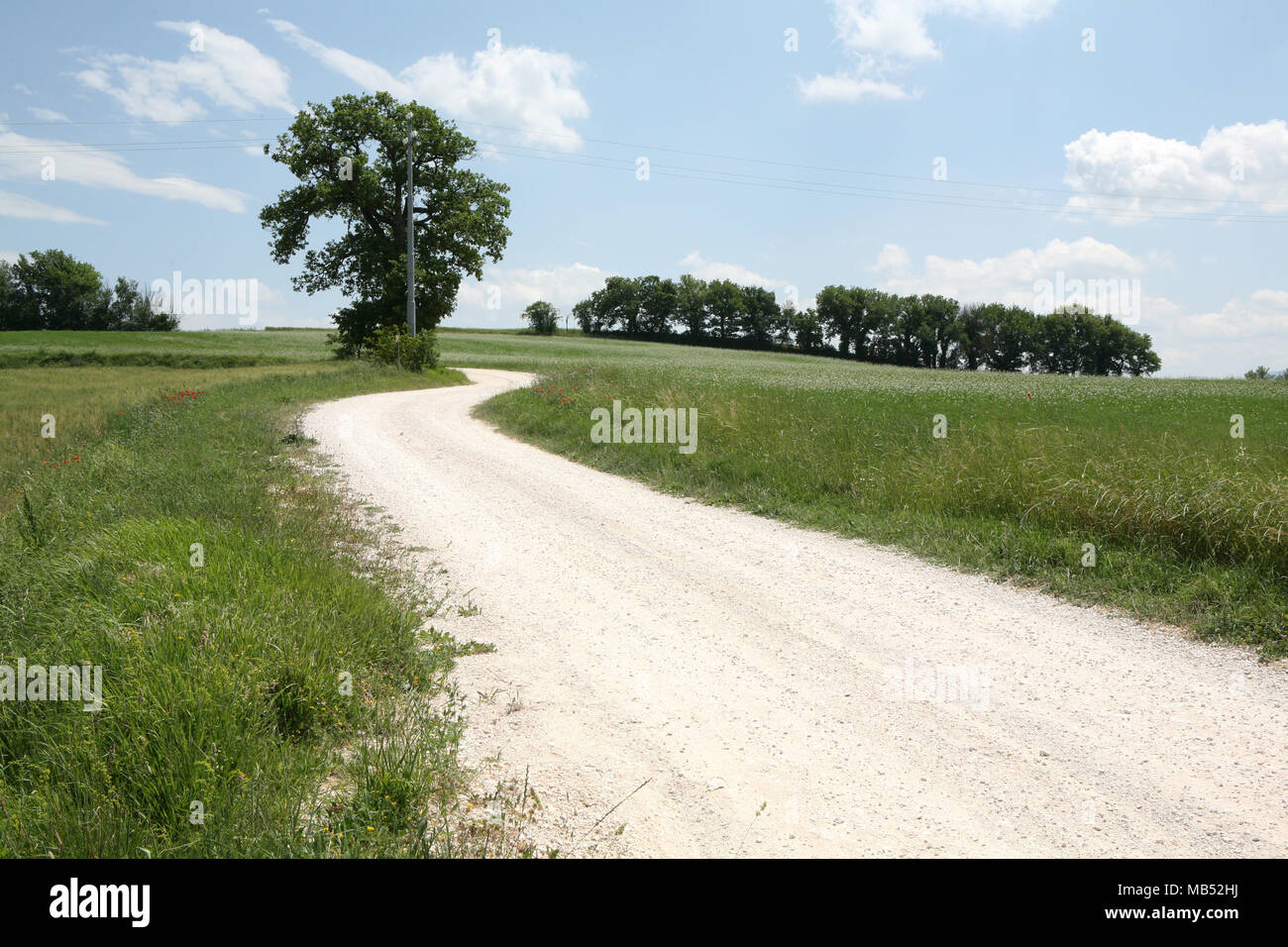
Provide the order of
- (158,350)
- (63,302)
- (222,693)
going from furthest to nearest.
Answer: (63,302)
(158,350)
(222,693)

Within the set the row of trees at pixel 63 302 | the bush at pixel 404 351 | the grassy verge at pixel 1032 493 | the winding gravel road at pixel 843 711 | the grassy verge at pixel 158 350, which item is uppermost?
the row of trees at pixel 63 302

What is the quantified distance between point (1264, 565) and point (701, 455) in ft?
27.0

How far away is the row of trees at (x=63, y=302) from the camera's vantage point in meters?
93.6

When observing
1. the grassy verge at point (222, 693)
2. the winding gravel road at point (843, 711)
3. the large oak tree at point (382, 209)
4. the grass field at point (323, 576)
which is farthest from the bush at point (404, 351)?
the winding gravel road at point (843, 711)

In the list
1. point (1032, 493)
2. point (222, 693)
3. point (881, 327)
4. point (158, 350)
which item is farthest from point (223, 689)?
point (881, 327)

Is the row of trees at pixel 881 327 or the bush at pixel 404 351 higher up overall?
the row of trees at pixel 881 327

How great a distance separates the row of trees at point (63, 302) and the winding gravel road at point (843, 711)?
107668 mm

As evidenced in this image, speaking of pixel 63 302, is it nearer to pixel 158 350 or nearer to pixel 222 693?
pixel 158 350

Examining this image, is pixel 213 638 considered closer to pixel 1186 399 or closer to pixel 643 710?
pixel 643 710

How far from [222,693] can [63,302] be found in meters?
118

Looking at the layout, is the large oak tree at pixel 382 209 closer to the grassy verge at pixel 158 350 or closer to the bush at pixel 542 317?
the grassy verge at pixel 158 350

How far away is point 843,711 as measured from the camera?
4.77 metres

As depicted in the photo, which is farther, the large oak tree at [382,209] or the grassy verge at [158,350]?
the grassy verge at [158,350]

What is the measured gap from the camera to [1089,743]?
4.33m
